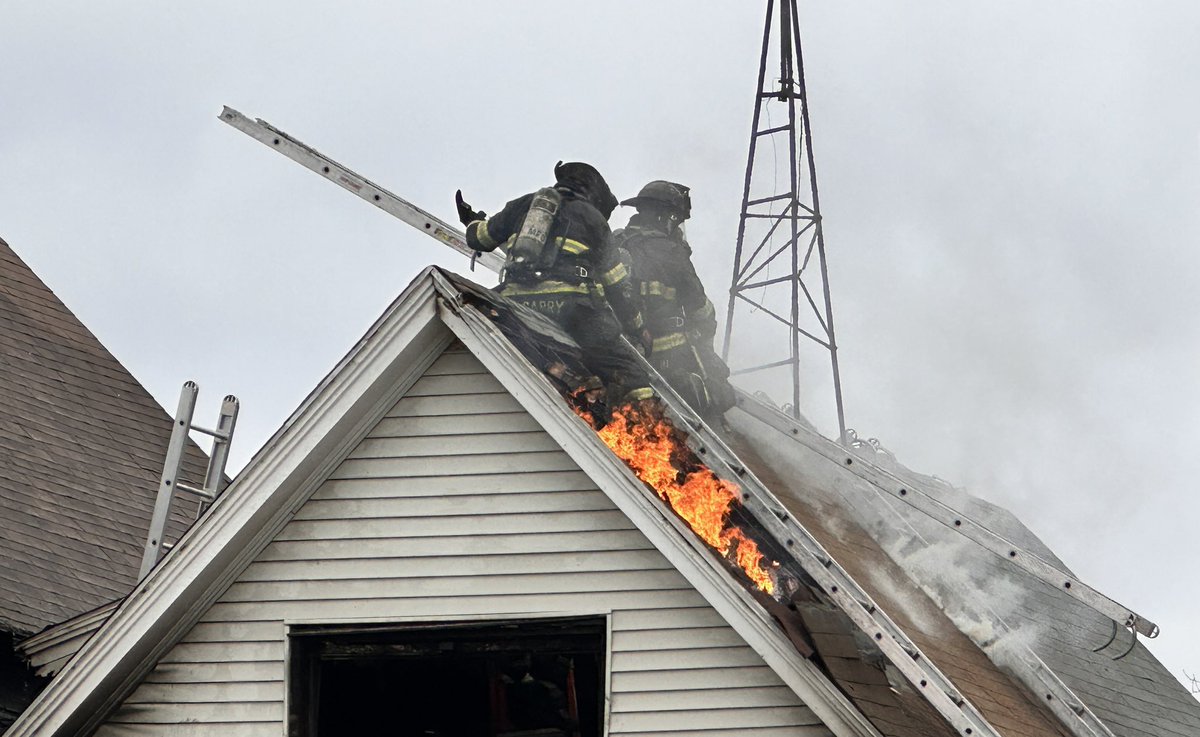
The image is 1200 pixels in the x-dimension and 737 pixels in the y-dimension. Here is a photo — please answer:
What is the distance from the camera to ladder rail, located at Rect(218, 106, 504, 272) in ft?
43.0

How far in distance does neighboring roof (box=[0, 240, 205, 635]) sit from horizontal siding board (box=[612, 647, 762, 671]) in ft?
18.5

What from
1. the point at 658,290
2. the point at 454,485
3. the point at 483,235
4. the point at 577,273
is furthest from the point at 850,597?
the point at 658,290

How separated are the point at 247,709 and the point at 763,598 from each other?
9.87ft

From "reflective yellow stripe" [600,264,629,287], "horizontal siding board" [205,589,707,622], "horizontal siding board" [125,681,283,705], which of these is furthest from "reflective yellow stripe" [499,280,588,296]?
"horizontal siding board" [125,681,283,705]

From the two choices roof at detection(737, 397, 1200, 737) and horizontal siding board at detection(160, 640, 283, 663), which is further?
roof at detection(737, 397, 1200, 737)

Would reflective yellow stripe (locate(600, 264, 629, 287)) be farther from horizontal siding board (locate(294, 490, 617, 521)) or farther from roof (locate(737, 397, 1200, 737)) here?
horizontal siding board (locate(294, 490, 617, 521))

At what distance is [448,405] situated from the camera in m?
9.51

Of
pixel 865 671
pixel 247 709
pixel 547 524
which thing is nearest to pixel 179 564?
pixel 247 709

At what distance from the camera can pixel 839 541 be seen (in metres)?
11.7

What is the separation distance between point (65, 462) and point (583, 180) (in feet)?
20.0

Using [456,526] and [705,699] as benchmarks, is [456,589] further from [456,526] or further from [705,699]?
[705,699]

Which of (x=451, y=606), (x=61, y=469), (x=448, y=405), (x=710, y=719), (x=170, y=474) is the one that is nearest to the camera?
(x=710, y=719)

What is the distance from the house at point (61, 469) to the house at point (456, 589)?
3608mm

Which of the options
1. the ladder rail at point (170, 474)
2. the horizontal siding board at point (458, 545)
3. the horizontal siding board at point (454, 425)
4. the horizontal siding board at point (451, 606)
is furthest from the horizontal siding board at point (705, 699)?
the ladder rail at point (170, 474)
